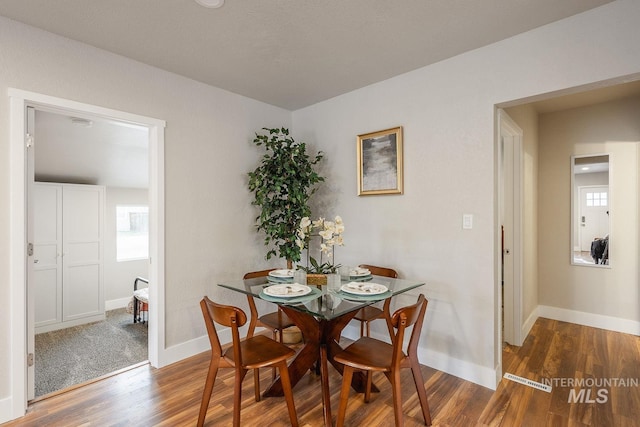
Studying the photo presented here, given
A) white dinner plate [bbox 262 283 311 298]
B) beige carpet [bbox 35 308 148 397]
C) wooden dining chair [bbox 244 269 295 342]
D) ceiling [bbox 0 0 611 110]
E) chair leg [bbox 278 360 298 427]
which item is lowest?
beige carpet [bbox 35 308 148 397]

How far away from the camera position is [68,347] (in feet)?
10.4

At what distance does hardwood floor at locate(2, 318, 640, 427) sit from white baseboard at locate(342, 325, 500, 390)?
0.17 ft

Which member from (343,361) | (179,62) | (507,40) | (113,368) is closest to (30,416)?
(113,368)

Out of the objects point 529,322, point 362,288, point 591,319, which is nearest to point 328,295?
point 362,288

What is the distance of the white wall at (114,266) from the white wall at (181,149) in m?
2.82

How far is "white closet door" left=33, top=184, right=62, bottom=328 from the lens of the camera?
3.82 meters

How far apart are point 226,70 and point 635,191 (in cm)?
423

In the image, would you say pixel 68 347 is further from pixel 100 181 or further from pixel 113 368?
pixel 100 181

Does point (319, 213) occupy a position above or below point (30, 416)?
above

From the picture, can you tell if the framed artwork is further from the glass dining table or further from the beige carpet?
the beige carpet

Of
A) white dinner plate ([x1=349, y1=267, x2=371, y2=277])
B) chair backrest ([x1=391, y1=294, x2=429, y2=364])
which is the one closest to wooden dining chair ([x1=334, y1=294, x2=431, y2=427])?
chair backrest ([x1=391, y1=294, x2=429, y2=364])

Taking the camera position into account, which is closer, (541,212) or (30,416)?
(30,416)

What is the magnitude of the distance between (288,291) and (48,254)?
3776 mm

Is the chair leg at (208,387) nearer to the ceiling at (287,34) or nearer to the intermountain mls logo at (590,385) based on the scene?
the ceiling at (287,34)
